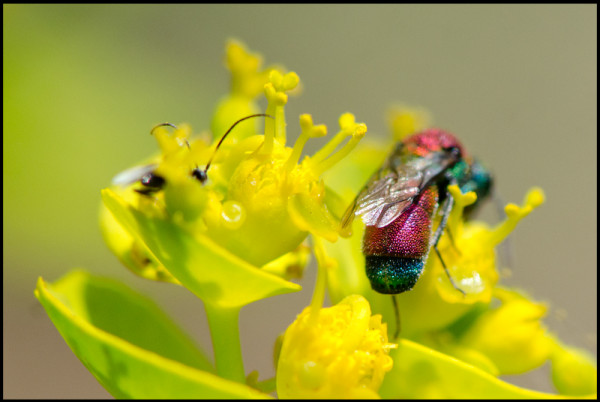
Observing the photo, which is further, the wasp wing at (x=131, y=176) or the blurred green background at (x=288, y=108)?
the blurred green background at (x=288, y=108)

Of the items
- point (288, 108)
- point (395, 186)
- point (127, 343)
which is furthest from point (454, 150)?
point (288, 108)

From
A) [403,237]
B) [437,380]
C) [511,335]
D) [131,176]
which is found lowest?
[511,335]

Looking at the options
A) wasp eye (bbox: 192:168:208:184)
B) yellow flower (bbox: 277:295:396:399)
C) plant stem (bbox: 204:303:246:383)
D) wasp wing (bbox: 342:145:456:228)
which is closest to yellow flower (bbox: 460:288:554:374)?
wasp wing (bbox: 342:145:456:228)

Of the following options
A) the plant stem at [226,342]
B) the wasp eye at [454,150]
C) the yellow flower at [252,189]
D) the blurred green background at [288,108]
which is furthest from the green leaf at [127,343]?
the blurred green background at [288,108]

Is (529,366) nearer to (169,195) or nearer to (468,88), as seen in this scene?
(169,195)

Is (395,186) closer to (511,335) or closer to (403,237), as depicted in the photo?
(403,237)

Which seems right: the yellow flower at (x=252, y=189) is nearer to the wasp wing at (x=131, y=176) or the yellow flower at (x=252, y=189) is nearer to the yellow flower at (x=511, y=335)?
the wasp wing at (x=131, y=176)
